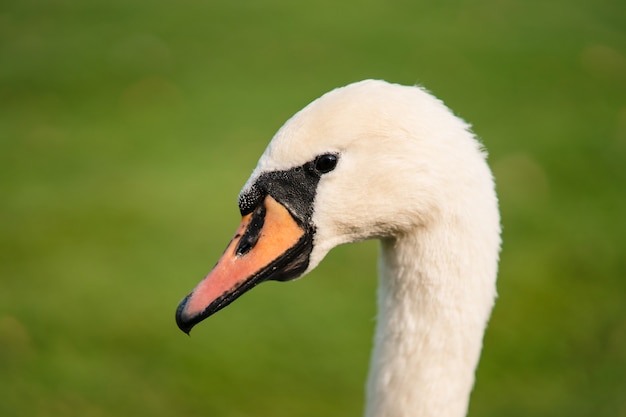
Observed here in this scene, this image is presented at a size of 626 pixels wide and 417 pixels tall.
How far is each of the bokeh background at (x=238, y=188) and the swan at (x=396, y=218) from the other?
153 cm

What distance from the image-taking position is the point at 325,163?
→ 5.25 feet

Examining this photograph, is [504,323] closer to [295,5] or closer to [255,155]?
[255,155]

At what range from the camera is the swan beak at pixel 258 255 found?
1610mm

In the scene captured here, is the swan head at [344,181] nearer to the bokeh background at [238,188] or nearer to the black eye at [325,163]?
the black eye at [325,163]

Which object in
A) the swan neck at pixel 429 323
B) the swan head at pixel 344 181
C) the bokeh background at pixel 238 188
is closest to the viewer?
the swan head at pixel 344 181

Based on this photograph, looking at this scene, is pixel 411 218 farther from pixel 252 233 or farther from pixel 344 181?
pixel 252 233

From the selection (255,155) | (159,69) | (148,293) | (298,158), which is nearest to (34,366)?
(148,293)

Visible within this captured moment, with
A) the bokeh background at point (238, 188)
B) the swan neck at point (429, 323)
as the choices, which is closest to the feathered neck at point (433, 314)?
the swan neck at point (429, 323)

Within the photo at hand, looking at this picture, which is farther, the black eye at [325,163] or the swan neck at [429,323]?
the swan neck at [429,323]

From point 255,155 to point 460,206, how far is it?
3.17 m

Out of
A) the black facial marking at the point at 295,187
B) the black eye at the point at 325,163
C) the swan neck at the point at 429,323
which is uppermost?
the black eye at the point at 325,163

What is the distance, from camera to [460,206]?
1.62 meters

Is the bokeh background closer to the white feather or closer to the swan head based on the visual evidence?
the white feather

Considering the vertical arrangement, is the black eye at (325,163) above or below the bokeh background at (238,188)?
below
